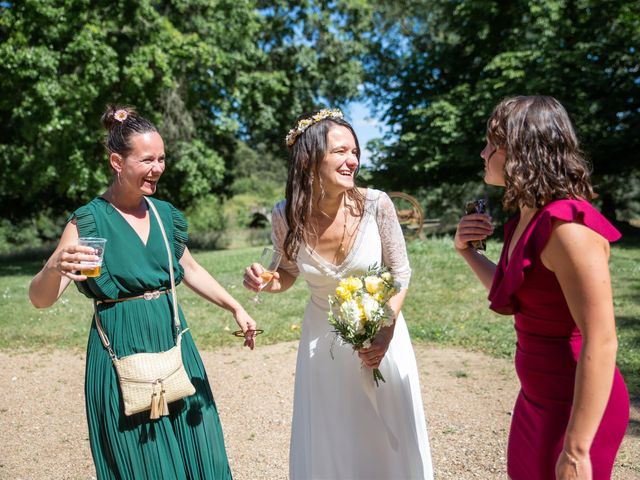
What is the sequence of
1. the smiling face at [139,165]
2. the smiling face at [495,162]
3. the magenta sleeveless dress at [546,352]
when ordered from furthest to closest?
the smiling face at [139,165]
the smiling face at [495,162]
the magenta sleeveless dress at [546,352]

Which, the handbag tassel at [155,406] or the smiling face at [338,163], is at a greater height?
the smiling face at [338,163]

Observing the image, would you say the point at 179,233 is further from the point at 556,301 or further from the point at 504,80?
the point at 504,80

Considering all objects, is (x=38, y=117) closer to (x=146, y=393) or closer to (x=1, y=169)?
(x=1, y=169)

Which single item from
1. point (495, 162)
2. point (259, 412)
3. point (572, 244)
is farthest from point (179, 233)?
point (259, 412)

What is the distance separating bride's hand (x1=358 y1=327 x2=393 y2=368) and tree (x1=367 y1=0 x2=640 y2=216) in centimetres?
1897

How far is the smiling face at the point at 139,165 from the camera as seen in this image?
297 centimetres

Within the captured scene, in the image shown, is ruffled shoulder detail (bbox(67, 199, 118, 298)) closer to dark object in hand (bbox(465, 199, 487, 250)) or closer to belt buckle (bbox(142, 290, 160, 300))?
belt buckle (bbox(142, 290, 160, 300))

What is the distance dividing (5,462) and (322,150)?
4.06 metres

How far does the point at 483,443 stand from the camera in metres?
4.85

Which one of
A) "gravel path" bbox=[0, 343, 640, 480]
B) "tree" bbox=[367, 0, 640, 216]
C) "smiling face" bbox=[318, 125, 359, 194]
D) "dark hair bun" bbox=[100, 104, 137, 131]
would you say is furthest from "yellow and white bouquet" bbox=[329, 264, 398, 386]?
"tree" bbox=[367, 0, 640, 216]

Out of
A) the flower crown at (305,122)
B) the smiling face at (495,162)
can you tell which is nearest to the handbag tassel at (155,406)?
the flower crown at (305,122)

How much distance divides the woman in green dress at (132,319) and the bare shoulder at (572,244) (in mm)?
1971

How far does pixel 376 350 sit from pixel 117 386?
130cm

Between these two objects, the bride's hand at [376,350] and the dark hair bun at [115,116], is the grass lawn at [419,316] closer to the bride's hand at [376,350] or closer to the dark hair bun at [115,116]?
the bride's hand at [376,350]
